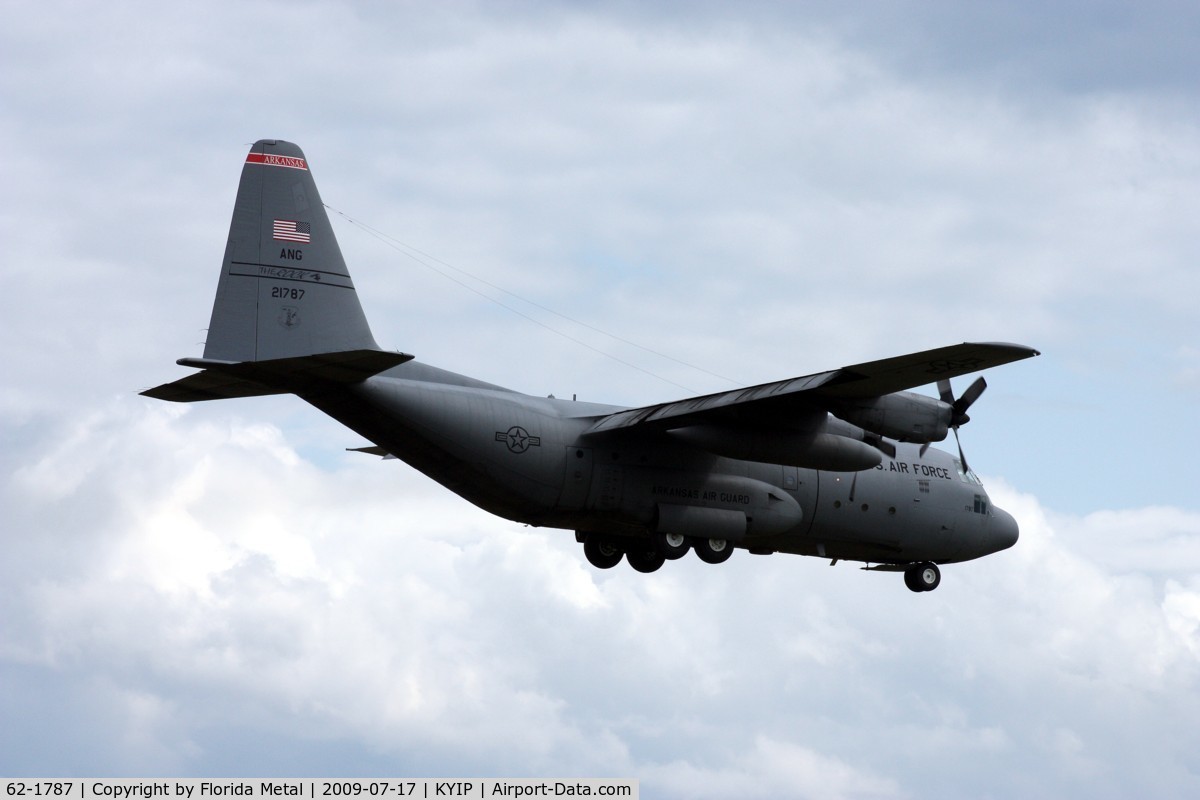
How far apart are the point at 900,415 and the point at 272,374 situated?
11949mm

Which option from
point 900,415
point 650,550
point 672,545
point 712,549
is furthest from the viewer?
point 650,550

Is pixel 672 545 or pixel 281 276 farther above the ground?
pixel 281 276

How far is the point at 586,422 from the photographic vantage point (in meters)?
30.1

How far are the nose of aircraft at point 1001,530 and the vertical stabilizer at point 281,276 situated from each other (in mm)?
16401

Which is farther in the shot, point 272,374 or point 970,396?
point 970,396

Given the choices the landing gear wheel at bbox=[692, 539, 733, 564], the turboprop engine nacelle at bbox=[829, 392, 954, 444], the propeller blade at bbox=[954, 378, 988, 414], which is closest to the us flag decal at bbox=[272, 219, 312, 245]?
the landing gear wheel at bbox=[692, 539, 733, 564]

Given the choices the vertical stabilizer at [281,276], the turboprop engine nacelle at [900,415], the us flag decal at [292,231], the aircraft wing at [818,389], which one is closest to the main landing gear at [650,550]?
the aircraft wing at [818,389]

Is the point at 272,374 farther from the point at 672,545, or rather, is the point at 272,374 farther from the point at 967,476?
the point at 967,476

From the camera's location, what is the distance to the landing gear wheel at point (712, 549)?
101 ft

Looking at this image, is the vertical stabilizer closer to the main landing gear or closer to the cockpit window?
the main landing gear

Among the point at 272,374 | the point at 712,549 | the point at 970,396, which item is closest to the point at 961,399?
the point at 970,396

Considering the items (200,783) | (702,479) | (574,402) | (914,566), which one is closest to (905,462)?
(914,566)

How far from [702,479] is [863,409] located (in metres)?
4.13

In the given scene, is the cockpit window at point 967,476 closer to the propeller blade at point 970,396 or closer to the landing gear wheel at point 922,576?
the landing gear wheel at point 922,576
